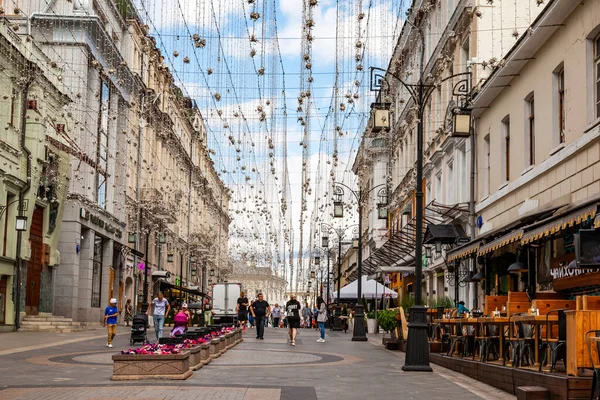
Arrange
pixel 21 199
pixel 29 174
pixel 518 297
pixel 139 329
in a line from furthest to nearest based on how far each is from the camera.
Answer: pixel 29 174 < pixel 21 199 < pixel 139 329 < pixel 518 297

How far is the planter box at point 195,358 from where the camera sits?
1734 centimetres

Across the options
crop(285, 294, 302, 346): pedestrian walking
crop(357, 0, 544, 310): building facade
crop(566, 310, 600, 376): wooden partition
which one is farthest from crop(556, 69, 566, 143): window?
crop(285, 294, 302, 346): pedestrian walking

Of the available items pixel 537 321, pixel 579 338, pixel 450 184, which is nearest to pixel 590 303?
pixel 579 338

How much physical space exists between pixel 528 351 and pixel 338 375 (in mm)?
4226

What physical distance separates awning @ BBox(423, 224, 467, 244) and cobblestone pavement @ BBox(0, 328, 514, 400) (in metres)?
8.25

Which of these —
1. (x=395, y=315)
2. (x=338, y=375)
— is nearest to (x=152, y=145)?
(x=395, y=315)

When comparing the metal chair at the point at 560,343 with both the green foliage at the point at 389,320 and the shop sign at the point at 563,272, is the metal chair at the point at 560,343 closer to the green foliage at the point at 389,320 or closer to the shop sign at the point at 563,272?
the shop sign at the point at 563,272

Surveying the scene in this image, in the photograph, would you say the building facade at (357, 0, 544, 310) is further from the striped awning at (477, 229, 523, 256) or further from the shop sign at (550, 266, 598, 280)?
the shop sign at (550, 266, 598, 280)

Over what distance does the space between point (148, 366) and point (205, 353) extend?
442cm

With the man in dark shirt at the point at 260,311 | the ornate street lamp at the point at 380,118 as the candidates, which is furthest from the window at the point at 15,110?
the ornate street lamp at the point at 380,118

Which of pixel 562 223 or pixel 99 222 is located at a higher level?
pixel 99 222

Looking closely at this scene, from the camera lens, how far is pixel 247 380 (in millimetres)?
15891

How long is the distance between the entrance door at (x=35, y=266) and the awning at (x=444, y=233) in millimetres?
18087

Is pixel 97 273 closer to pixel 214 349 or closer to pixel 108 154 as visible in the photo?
pixel 108 154
